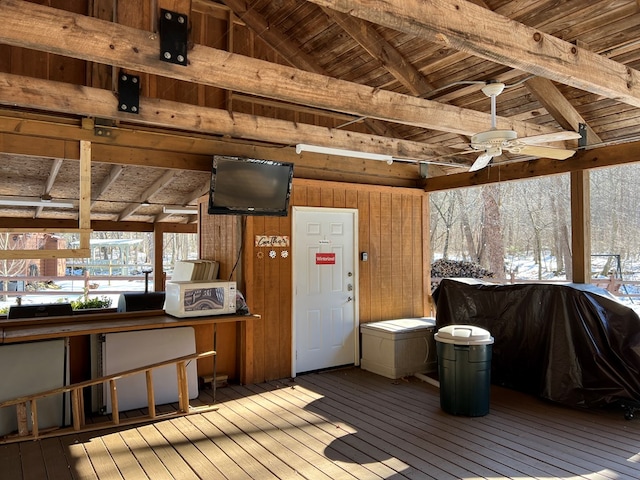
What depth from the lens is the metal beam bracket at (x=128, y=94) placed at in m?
3.80

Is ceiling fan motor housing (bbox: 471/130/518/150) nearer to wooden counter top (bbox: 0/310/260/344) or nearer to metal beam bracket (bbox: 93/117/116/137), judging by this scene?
wooden counter top (bbox: 0/310/260/344)

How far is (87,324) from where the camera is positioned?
4.42 m

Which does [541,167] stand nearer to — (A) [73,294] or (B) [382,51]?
(B) [382,51]

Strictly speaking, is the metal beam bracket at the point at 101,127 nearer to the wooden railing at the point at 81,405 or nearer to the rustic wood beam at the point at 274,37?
the rustic wood beam at the point at 274,37

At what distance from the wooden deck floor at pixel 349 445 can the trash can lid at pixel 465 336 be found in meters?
0.70

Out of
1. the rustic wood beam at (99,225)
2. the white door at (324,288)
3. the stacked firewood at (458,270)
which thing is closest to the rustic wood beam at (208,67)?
the white door at (324,288)

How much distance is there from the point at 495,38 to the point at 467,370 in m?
2.92

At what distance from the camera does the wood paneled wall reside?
18.0 ft

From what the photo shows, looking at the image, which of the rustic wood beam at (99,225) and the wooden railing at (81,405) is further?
the rustic wood beam at (99,225)

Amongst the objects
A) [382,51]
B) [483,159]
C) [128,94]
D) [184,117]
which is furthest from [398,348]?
[128,94]

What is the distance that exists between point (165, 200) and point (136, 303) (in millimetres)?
1678

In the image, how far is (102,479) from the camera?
3.15 metres

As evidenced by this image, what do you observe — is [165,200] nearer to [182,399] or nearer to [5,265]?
[182,399]

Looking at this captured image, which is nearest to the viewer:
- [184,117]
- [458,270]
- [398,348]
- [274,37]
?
[184,117]
